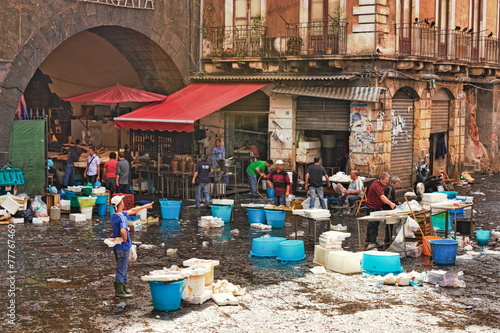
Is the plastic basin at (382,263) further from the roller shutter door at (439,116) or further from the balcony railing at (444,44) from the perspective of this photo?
the roller shutter door at (439,116)

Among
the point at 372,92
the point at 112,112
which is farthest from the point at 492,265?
the point at 112,112

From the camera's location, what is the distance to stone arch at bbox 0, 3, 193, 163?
866 inches

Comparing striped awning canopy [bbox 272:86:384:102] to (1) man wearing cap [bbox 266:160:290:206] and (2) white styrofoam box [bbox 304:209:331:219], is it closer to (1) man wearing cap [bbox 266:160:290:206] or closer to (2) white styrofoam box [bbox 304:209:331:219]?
(1) man wearing cap [bbox 266:160:290:206]

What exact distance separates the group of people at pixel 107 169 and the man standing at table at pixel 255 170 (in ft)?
11.5

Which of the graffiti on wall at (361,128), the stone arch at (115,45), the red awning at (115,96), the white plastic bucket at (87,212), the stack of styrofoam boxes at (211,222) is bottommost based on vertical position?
the stack of styrofoam boxes at (211,222)

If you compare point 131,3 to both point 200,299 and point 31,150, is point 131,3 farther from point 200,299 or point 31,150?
point 200,299

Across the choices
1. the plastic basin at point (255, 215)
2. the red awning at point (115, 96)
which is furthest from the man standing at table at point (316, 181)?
the red awning at point (115, 96)

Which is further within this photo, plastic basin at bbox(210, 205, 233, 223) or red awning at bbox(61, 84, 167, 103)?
red awning at bbox(61, 84, 167, 103)

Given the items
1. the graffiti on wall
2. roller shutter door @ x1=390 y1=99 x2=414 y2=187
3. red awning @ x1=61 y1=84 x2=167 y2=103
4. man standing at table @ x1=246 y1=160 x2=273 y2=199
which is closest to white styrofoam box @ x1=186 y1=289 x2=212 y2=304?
man standing at table @ x1=246 y1=160 x2=273 y2=199

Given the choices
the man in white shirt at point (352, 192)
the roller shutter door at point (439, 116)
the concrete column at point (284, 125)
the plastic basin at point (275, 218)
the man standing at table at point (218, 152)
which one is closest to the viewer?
the plastic basin at point (275, 218)

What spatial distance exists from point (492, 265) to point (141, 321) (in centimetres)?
719

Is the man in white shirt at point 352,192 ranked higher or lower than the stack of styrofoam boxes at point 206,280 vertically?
higher

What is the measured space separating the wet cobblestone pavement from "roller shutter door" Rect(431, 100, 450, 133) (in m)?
12.9

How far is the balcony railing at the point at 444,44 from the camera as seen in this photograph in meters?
25.9
